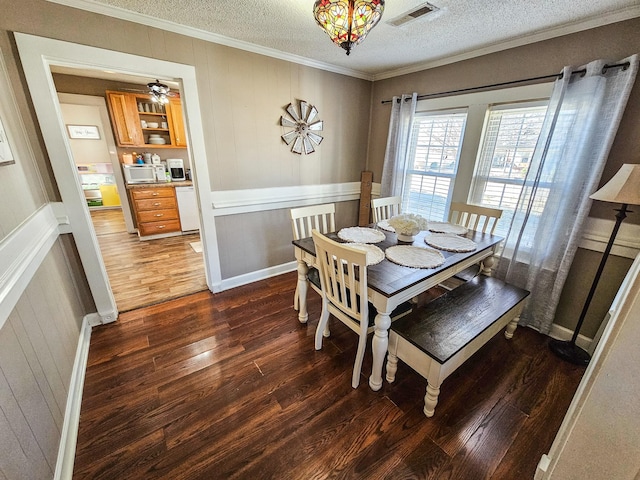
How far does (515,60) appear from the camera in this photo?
82.9 inches

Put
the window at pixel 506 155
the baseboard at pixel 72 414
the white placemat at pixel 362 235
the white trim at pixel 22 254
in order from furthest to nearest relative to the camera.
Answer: the window at pixel 506 155, the white placemat at pixel 362 235, the baseboard at pixel 72 414, the white trim at pixel 22 254

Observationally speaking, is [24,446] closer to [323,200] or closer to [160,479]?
[160,479]

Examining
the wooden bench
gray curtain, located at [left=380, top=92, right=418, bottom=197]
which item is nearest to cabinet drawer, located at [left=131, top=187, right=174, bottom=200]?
gray curtain, located at [left=380, top=92, right=418, bottom=197]

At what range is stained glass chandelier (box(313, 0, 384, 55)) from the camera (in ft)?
3.90

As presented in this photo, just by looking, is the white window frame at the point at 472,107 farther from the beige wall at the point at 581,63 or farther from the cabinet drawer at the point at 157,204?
the cabinet drawer at the point at 157,204

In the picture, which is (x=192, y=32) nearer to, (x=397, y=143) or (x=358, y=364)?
(x=397, y=143)

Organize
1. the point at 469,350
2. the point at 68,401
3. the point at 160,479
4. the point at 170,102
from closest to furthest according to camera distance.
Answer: the point at 160,479, the point at 68,401, the point at 469,350, the point at 170,102

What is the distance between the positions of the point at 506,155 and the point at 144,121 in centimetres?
505

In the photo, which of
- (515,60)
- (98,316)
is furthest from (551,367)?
(98,316)

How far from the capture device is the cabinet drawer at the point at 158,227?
4148 mm

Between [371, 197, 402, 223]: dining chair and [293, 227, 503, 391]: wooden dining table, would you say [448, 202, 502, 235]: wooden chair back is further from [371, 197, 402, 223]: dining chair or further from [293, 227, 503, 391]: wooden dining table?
[371, 197, 402, 223]: dining chair

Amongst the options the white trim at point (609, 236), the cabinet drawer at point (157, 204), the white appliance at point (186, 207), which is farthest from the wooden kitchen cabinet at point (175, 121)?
the white trim at point (609, 236)

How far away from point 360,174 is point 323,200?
2.29ft

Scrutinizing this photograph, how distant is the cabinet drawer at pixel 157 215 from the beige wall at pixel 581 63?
13.7ft
